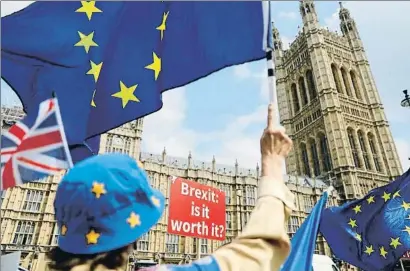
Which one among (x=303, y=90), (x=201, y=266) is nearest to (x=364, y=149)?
(x=303, y=90)

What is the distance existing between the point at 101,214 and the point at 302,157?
A: 167 feet

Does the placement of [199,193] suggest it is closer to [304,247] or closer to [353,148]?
[304,247]

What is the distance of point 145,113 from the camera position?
140 inches

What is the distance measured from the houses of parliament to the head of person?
77.7 ft

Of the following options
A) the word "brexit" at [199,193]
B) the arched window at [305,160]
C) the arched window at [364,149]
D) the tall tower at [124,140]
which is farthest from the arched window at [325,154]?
the word "brexit" at [199,193]

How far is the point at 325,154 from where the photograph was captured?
151ft

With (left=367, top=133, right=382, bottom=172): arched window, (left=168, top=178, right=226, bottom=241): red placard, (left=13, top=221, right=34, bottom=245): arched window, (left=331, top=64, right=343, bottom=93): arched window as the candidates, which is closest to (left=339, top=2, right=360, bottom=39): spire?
(left=331, top=64, right=343, bottom=93): arched window

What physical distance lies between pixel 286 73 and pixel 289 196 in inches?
2230

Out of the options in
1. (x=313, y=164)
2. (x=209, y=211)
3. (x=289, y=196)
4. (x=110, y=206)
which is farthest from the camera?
(x=313, y=164)

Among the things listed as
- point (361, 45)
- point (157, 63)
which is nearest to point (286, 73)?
point (361, 45)

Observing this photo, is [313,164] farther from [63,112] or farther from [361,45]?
[63,112]

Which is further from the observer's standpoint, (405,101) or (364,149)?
(364,149)

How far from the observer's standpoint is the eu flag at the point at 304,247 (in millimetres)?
4496

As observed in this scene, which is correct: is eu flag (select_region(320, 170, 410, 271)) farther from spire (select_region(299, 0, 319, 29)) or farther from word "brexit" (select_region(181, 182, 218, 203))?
spire (select_region(299, 0, 319, 29))
